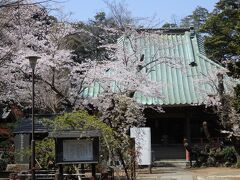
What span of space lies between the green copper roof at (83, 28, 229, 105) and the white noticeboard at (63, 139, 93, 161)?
47.5ft

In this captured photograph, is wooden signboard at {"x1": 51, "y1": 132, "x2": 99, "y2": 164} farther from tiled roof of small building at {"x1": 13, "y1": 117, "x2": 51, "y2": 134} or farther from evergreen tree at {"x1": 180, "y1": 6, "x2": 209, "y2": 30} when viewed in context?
evergreen tree at {"x1": 180, "y1": 6, "x2": 209, "y2": 30}

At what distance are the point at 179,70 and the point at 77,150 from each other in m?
18.1

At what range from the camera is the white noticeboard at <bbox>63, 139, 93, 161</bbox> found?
460 inches

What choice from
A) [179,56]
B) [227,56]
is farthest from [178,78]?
[227,56]

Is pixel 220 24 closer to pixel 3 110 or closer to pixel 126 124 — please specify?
pixel 3 110

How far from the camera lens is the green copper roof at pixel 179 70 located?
26.4 meters

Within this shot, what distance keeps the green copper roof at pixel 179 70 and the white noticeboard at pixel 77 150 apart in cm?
1448

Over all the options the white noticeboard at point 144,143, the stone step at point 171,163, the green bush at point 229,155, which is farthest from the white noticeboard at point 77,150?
the green bush at point 229,155

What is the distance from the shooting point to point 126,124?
60.1ft

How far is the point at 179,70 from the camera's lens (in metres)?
29.0

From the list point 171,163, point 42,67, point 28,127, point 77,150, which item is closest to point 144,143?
point 171,163

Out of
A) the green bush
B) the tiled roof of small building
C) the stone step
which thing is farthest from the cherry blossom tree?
the green bush

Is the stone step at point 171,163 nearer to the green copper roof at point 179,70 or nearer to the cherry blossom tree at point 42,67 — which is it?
the green copper roof at point 179,70

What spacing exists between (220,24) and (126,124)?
72.3 feet
